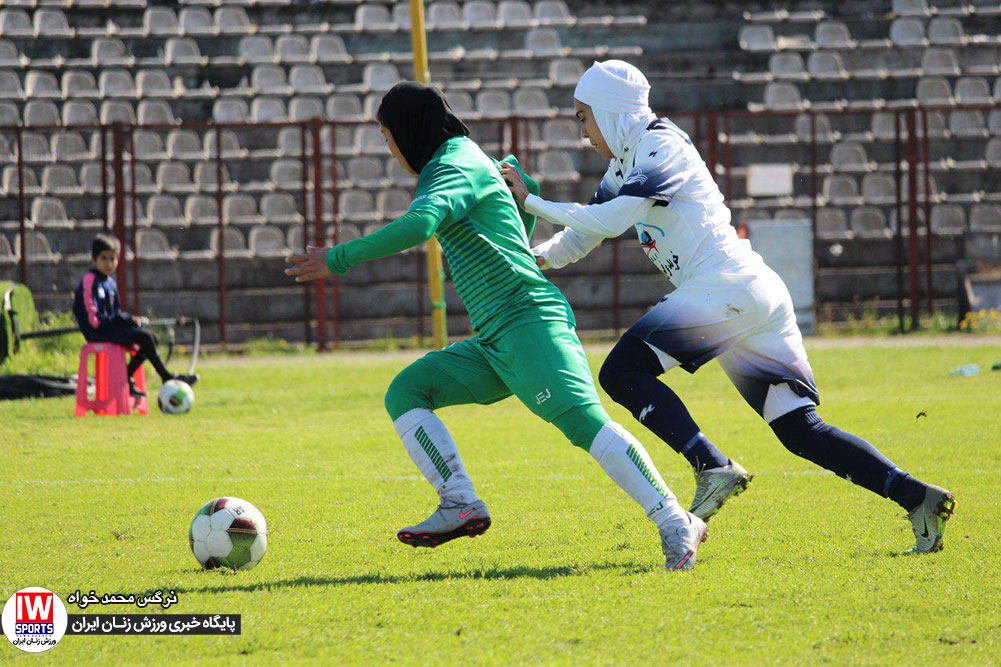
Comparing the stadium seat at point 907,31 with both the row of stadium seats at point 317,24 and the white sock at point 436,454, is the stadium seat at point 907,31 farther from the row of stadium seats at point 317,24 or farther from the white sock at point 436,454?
the white sock at point 436,454

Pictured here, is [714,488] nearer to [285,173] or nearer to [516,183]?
[516,183]

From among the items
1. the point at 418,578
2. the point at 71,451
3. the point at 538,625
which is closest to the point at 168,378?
the point at 71,451

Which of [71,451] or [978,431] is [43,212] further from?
[978,431]

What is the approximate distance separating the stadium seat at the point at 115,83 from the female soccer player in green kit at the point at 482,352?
17.1m

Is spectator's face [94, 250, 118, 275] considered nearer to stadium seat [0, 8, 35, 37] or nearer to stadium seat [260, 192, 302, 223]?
stadium seat [260, 192, 302, 223]

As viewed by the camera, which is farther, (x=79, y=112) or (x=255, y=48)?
(x=255, y=48)

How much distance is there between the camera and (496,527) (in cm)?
566

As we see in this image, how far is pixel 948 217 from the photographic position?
2028 centimetres

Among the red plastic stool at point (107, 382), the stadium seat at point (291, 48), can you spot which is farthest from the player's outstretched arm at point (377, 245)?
the stadium seat at point (291, 48)

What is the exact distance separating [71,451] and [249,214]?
36.9 ft

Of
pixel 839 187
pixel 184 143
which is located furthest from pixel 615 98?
pixel 184 143

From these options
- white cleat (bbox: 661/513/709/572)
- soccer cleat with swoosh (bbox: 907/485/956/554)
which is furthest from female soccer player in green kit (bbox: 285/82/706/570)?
soccer cleat with swoosh (bbox: 907/485/956/554)

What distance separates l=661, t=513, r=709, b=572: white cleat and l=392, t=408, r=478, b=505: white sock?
79cm

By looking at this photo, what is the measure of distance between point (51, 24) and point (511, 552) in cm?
1944
